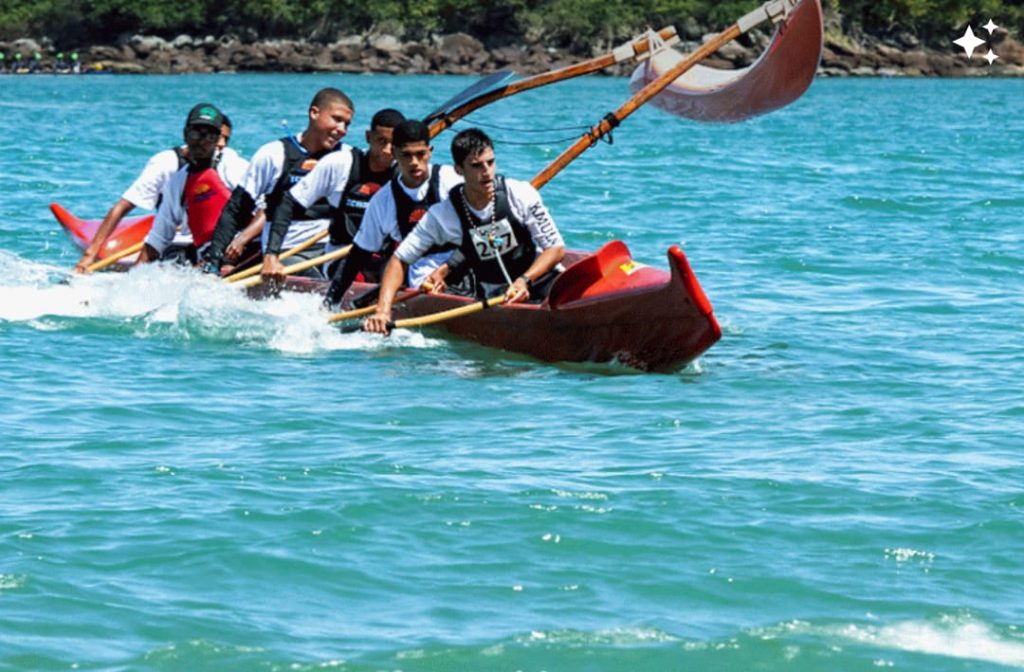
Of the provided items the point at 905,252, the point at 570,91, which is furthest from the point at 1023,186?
the point at 570,91

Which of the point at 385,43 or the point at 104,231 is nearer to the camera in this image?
the point at 104,231

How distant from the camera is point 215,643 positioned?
19.1 ft

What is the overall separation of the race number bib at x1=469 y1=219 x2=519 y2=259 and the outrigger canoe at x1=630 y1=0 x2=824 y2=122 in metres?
4.29

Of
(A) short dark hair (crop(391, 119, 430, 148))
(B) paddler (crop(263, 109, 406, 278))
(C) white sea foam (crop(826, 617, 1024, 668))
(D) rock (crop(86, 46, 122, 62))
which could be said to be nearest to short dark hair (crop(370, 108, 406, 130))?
(B) paddler (crop(263, 109, 406, 278))

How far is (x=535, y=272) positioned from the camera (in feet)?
34.0

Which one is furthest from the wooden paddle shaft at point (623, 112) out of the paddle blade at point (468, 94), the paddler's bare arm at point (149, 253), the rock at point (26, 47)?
the rock at point (26, 47)

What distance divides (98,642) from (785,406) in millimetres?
4508

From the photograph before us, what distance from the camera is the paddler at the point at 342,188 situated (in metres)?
11.5

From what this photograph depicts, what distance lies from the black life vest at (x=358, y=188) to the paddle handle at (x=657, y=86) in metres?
1.40

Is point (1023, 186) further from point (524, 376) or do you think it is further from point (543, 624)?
point (543, 624)

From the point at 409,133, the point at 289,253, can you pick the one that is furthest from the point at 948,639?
the point at 289,253

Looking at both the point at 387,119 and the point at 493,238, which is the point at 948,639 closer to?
the point at 493,238

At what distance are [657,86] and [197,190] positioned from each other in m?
3.41

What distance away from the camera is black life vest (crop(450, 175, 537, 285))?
34.1 ft
